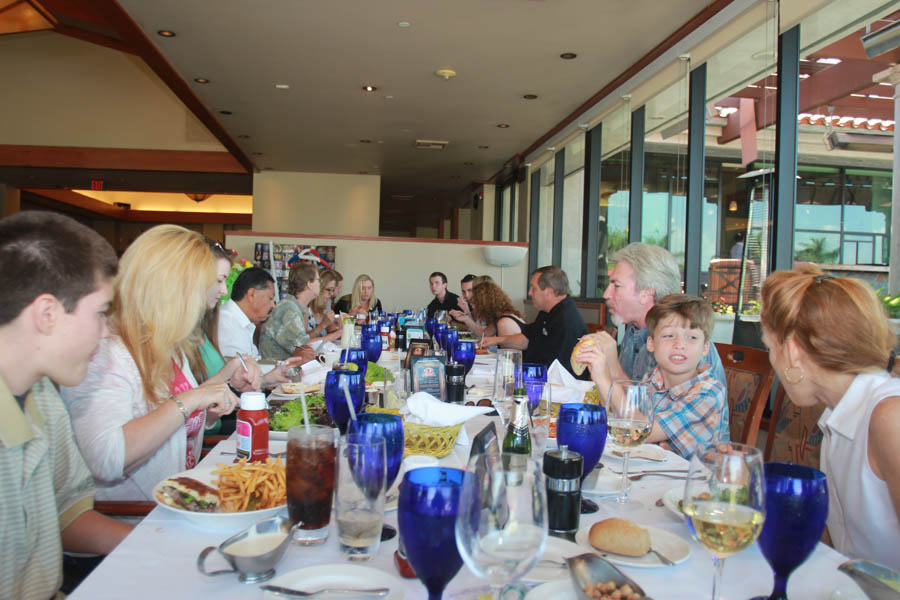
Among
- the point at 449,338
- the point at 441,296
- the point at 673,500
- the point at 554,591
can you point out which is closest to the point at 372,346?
the point at 449,338

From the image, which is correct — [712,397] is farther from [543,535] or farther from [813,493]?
[543,535]

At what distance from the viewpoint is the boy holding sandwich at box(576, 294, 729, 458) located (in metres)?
1.68

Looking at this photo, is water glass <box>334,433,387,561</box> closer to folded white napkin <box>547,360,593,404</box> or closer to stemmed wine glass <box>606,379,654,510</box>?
stemmed wine glass <box>606,379,654,510</box>

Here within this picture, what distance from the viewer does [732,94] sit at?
527 centimetres

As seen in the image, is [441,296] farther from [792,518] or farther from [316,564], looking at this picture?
[792,518]

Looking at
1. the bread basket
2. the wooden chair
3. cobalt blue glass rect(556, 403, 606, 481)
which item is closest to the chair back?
the wooden chair

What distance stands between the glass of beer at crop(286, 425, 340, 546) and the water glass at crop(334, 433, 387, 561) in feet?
0.23

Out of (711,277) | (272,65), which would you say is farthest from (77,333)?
(272,65)

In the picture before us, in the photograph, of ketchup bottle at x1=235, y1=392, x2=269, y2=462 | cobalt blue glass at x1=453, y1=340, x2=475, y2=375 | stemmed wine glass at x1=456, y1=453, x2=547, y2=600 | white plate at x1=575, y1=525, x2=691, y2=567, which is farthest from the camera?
cobalt blue glass at x1=453, y1=340, x2=475, y2=375

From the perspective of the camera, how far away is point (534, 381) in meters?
1.73

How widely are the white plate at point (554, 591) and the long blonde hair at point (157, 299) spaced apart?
1.17 metres

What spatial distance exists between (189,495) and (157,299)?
2.31 feet

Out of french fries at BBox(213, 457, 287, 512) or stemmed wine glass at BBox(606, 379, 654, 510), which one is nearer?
french fries at BBox(213, 457, 287, 512)

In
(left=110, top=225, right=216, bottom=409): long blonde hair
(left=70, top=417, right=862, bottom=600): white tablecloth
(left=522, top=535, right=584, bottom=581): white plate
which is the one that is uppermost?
(left=110, top=225, right=216, bottom=409): long blonde hair
